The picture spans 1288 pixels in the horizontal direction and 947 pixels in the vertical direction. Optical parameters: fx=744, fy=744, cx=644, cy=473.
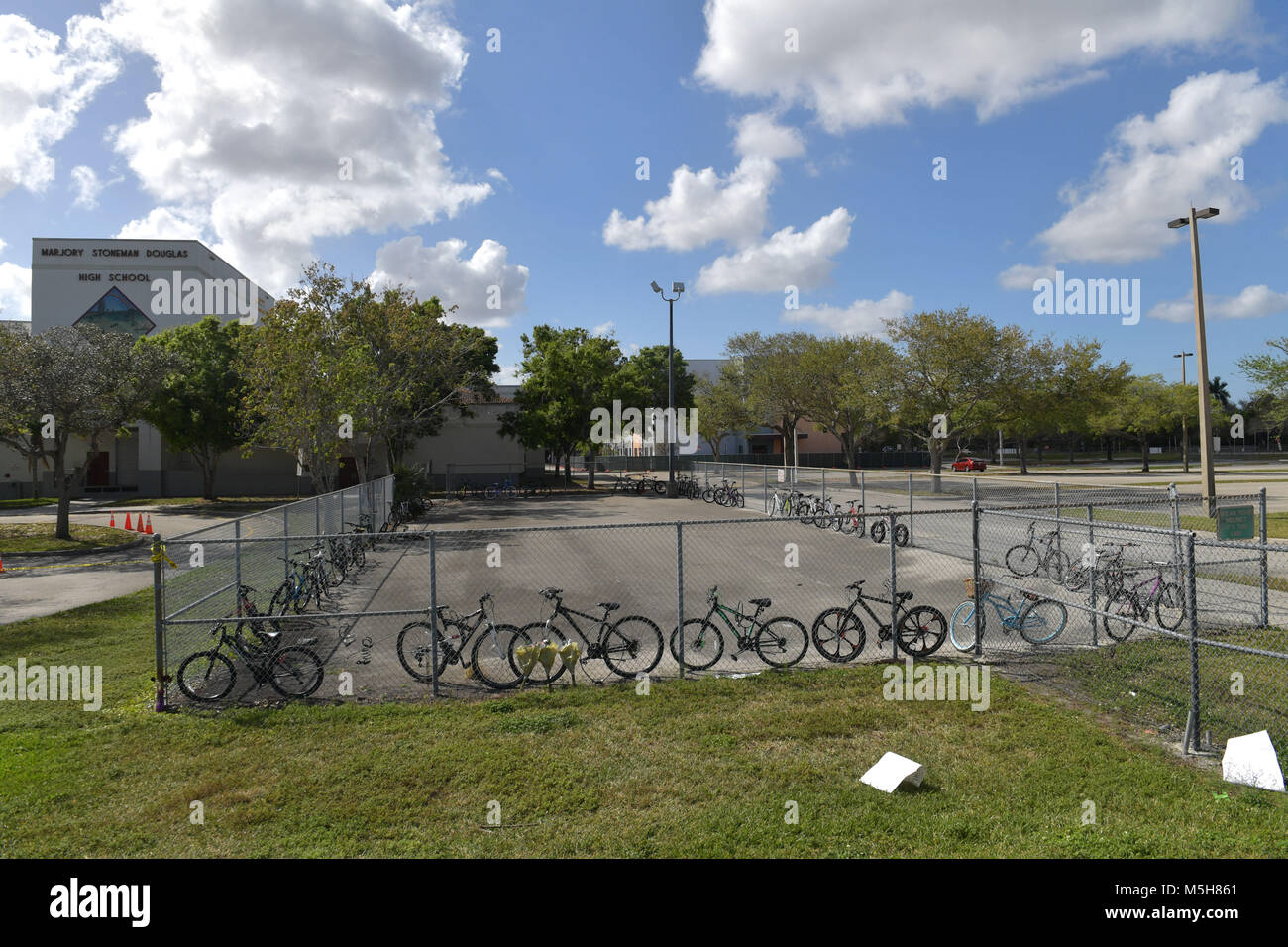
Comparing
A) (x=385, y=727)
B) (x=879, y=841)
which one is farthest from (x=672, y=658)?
(x=879, y=841)

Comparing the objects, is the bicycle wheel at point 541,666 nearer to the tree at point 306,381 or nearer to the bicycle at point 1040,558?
the bicycle at point 1040,558

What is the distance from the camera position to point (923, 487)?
119 ft

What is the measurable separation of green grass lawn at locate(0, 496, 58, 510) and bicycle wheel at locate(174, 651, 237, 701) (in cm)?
3652

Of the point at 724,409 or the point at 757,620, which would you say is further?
the point at 724,409

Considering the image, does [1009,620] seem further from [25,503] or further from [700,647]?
[25,503]

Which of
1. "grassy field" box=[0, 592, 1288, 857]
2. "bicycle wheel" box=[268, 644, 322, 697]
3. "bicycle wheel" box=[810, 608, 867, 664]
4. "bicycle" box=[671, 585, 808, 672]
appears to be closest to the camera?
"grassy field" box=[0, 592, 1288, 857]

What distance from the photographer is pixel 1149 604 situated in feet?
32.7

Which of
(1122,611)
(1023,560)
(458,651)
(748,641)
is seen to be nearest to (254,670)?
(458,651)

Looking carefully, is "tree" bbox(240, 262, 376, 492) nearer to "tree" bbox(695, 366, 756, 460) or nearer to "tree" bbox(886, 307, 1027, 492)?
"tree" bbox(886, 307, 1027, 492)

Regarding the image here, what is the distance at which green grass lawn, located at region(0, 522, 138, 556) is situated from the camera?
69.6ft

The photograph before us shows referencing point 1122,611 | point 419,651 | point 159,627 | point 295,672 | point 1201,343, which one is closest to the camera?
point 159,627

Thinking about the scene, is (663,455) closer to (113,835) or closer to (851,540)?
(851,540)

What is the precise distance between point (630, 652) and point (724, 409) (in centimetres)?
5434
